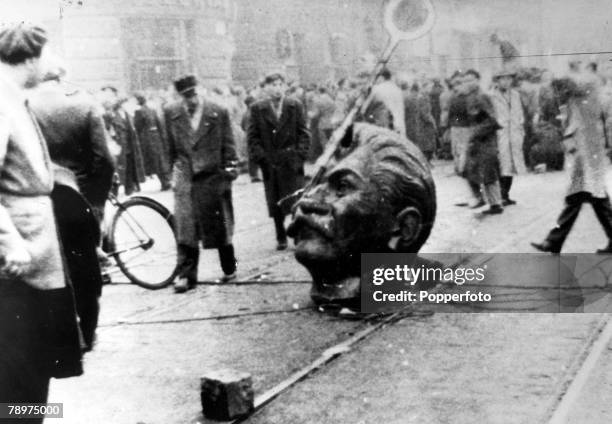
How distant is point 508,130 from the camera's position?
18.4 feet

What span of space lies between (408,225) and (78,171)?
182cm

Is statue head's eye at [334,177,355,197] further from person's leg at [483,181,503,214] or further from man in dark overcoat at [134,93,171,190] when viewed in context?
person's leg at [483,181,503,214]

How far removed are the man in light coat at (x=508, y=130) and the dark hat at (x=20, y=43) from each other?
2.13 metres

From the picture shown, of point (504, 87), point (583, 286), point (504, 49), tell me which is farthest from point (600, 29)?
point (583, 286)

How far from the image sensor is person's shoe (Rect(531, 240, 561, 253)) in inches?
189

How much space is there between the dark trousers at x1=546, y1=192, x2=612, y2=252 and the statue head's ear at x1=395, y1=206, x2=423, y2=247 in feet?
2.83

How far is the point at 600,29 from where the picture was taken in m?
3.57

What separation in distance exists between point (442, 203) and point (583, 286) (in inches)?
78.2

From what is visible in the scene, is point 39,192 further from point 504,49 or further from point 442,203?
point 442,203

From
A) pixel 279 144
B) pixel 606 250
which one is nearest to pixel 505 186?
pixel 606 250

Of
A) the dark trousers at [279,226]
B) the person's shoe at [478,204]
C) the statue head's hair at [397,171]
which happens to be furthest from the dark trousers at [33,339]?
the person's shoe at [478,204]

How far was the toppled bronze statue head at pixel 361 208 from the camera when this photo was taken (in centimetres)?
440

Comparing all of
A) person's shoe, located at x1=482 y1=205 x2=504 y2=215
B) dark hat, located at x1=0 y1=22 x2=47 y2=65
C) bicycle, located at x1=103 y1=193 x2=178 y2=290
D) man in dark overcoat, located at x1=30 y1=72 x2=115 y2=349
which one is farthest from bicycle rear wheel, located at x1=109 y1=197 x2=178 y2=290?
person's shoe, located at x1=482 y1=205 x2=504 y2=215

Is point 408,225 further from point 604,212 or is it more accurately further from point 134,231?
point 134,231
